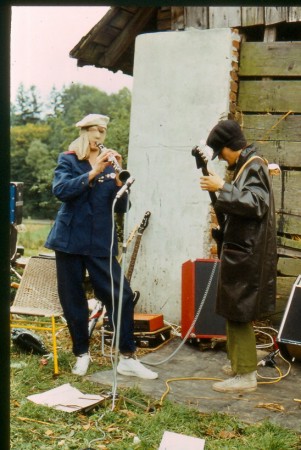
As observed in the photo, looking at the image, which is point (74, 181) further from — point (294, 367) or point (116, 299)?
point (294, 367)

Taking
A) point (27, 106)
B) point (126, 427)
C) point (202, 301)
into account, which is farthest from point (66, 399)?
point (27, 106)

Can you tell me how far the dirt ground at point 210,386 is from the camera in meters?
3.91

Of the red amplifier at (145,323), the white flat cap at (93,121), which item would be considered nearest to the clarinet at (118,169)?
the white flat cap at (93,121)

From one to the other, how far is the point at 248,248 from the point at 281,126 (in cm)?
233

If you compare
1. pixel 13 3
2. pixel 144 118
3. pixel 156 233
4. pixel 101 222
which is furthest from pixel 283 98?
pixel 13 3

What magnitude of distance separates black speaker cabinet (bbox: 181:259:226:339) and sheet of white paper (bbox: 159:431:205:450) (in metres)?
2.01

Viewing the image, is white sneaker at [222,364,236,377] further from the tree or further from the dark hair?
the tree

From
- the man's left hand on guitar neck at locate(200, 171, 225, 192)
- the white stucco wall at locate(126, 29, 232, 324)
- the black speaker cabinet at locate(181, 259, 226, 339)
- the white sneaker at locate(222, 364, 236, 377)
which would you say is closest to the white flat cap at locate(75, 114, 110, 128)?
the man's left hand on guitar neck at locate(200, 171, 225, 192)

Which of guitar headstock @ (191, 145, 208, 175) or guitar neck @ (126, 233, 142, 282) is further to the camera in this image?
guitar neck @ (126, 233, 142, 282)

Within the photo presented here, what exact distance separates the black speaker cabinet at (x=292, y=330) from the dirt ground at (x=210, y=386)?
0.17 meters

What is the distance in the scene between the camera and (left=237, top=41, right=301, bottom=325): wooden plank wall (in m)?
5.92

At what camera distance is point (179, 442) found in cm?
342

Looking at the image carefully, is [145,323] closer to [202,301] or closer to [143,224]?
[202,301]

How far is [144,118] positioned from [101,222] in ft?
7.43
